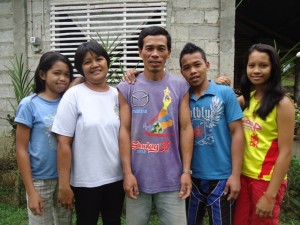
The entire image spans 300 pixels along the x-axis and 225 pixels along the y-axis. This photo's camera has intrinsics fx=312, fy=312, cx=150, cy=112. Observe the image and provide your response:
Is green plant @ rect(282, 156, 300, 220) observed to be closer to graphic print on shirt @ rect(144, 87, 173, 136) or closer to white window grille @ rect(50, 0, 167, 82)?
graphic print on shirt @ rect(144, 87, 173, 136)

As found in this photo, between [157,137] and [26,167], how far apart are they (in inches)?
35.8

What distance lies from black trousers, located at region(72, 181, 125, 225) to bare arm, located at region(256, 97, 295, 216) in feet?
3.22

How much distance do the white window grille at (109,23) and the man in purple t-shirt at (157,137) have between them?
2.53 metres

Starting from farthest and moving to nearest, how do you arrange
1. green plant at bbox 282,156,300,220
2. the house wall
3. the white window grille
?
1. the white window grille
2. the house wall
3. green plant at bbox 282,156,300,220

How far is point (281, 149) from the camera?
2029 millimetres

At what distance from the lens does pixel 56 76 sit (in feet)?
7.35

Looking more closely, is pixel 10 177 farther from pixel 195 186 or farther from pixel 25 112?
pixel 195 186

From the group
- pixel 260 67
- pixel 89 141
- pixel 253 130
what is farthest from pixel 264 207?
pixel 89 141

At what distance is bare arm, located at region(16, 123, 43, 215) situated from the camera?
2.11 meters

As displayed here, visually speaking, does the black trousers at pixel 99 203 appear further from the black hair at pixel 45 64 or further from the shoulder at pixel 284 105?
the shoulder at pixel 284 105

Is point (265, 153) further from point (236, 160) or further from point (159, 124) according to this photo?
point (159, 124)

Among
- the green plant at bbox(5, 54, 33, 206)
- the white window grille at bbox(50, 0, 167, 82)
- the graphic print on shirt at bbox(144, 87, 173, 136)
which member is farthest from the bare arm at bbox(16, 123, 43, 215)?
the white window grille at bbox(50, 0, 167, 82)

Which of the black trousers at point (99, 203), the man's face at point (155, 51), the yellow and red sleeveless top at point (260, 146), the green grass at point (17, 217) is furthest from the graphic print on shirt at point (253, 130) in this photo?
the green grass at point (17, 217)

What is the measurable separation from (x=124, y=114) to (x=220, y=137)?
26.8 inches
